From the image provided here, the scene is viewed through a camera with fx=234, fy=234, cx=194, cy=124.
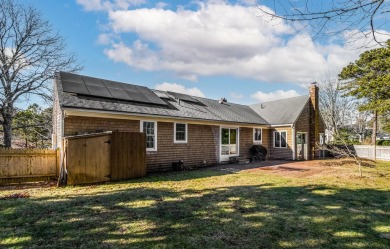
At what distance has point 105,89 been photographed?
1198 centimetres

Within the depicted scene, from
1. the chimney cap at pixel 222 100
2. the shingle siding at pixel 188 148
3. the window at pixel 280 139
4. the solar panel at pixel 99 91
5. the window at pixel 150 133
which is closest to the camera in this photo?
the solar panel at pixel 99 91

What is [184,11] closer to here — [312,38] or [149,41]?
[149,41]

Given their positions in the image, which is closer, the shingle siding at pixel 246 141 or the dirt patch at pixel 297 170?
the dirt patch at pixel 297 170

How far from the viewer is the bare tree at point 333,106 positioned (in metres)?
33.9

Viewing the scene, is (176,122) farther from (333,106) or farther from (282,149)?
(333,106)

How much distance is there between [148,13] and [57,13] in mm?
6111

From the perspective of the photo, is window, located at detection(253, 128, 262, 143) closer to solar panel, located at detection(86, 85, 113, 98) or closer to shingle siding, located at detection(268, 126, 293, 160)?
shingle siding, located at detection(268, 126, 293, 160)

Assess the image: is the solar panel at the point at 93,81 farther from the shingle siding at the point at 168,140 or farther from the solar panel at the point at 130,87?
the shingle siding at the point at 168,140

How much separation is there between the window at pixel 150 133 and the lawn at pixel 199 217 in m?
Answer: 3.78

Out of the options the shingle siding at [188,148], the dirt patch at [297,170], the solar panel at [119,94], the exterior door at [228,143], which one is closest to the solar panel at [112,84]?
the solar panel at [119,94]

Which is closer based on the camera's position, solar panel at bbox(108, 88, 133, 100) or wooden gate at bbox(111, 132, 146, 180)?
wooden gate at bbox(111, 132, 146, 180)

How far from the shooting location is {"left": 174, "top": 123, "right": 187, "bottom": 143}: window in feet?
40.6

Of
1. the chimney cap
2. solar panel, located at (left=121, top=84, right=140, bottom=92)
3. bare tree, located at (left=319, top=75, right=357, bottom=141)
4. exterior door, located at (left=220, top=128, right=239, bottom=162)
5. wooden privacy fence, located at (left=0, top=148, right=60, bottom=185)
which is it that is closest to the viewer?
wooden privacy fence, located at (left=0, top=148, right=60, bottom=185)

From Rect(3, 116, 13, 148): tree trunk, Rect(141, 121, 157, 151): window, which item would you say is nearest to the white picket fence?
Rect(141, 121, 157, 151): window
